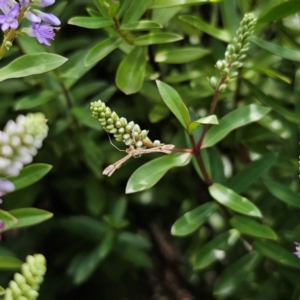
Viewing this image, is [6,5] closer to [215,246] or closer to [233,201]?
[233,201]

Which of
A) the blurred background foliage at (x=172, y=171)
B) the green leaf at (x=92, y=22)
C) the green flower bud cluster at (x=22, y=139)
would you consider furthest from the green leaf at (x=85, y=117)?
the green flower bud cluster at (x=22, y=139)

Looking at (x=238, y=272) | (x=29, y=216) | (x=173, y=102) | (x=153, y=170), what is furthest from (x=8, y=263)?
(x=238, y=272)

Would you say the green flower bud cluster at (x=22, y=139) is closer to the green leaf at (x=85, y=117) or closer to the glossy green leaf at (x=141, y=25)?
the glossy green leaf at (x=141, y=25)

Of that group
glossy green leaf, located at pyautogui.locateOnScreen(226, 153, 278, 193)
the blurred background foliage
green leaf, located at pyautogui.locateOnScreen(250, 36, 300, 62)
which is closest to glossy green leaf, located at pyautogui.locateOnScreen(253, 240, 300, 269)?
the blurred background foliage

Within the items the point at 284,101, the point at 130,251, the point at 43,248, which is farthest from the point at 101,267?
the point at 284,101

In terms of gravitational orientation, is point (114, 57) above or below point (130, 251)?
above

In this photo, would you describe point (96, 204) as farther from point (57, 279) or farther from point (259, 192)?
point (259, 192)

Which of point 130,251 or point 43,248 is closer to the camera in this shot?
point 130,251
